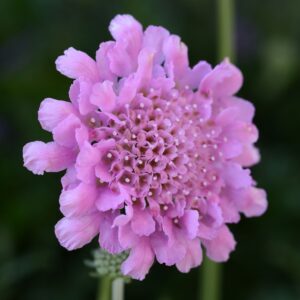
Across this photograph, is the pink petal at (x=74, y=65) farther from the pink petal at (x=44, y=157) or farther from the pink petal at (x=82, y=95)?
the pink petal at (x=44, y=157)

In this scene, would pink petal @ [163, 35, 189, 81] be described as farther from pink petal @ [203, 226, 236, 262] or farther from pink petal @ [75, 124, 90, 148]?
pink petal @ [203, 226, 236, 262]

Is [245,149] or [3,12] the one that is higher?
[3,12]

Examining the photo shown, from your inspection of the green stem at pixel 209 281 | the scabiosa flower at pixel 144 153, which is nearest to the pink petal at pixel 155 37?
the scabiosa flower at pixel 144 153

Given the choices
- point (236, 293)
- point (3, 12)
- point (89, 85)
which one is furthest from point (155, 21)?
point (89, 85)

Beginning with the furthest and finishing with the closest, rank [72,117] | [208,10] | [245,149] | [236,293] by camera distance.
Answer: [208,10] → [236,293] → [245,149] → [72,117]

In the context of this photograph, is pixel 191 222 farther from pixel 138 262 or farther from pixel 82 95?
pixel 82 95

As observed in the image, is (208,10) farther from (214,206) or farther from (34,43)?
(214,206)

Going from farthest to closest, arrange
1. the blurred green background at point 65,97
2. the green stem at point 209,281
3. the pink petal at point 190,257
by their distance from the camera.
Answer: the blurred green background at point 65,97, the green stem at point 209,281, the pink petal at point 190,257
